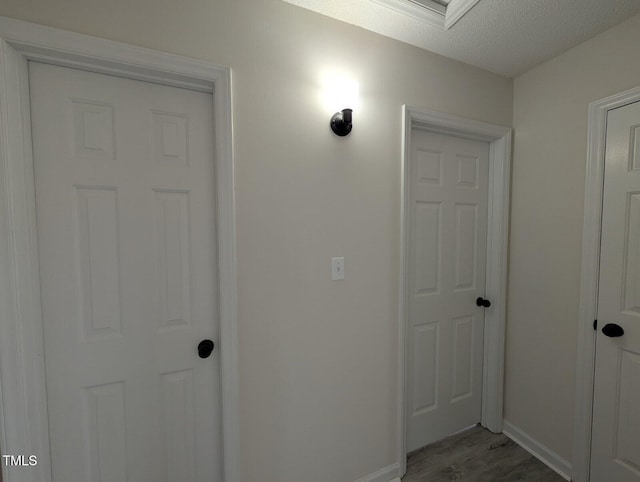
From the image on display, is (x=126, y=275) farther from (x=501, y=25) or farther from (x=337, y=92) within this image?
(x=501, y=25)

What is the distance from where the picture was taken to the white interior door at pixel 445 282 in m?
1.69

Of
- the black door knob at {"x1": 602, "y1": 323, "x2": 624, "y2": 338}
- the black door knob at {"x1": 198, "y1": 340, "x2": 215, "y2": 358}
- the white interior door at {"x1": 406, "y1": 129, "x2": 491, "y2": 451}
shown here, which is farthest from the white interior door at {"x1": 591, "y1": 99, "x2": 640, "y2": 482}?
the black door knob at {"x1": 198, "y1": 340, "x2": 215, "y2": 358}

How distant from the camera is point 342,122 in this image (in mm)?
1271

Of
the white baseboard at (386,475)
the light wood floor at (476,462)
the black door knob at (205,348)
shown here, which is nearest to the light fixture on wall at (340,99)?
the black door knob at (205,348)

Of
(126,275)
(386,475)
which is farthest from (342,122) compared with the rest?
(386,475)

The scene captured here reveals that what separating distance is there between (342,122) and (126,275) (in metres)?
1.17

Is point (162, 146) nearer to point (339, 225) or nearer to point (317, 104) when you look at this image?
point (317, 104)

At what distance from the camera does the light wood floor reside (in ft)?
5.18

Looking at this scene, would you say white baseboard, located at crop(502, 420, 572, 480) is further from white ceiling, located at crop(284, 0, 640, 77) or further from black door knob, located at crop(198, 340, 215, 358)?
white ceiling, located at crop(284, 0, 640, 77)

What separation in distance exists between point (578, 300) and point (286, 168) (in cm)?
181

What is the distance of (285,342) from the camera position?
127 cm

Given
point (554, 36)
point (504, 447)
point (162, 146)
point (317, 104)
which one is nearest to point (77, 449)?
point (162, 146)

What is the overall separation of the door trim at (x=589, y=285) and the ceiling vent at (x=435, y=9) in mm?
911

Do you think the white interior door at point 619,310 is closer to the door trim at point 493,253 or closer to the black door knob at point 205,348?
the door trim at point 493,253
